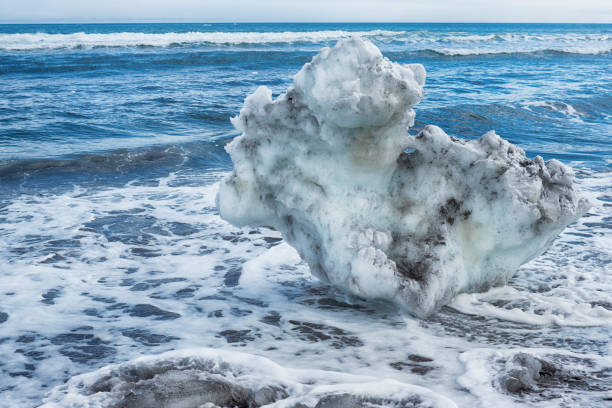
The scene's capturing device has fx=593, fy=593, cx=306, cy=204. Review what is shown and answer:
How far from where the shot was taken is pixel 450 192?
11.3 feet

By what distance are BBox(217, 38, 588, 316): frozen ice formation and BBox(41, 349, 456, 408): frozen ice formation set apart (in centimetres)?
71

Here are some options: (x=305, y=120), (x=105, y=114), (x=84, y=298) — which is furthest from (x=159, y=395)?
(x=105, y=114)

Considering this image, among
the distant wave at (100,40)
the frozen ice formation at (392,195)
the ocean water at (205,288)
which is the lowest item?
the ocean water at (205,288)

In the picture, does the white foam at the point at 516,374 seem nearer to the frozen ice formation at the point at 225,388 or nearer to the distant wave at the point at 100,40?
the frozen ice formation at the point at 225,388

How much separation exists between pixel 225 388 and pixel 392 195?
5.05 ft

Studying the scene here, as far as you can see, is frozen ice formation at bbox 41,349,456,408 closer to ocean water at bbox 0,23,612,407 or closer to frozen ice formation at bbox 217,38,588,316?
ocean water at bbox 0,23,612,407

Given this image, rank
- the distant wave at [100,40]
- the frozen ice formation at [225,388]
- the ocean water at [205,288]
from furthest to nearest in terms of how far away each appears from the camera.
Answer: the distant wave at [100,40] → the ocean water at [205,288] → the frozen ice formation at [225,388]

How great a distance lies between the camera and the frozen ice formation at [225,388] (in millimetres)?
2408

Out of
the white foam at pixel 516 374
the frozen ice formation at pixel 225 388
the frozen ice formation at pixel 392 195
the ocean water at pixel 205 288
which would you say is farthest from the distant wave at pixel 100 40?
the white foam at pixel 516 374

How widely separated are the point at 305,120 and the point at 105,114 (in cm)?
844

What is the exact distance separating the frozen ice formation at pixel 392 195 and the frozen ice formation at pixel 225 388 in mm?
712

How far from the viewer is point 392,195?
347 centimetres

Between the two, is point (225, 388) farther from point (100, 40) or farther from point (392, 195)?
point (100, 40)

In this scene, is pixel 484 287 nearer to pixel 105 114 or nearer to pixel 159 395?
pixel 159 395
